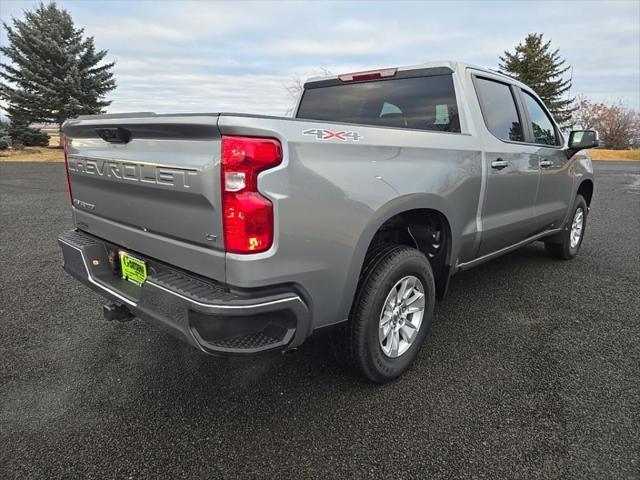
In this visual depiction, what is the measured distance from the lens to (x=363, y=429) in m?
2.26

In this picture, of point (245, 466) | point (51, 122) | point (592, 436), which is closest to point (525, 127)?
point (592, 436)

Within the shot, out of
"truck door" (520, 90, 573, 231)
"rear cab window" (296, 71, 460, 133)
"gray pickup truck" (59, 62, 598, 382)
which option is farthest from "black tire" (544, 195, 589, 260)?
"rear cab window" (296, 71, 460, 133)

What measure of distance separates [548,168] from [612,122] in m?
49.3

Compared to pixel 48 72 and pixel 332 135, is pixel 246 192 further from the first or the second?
pixel 48 72

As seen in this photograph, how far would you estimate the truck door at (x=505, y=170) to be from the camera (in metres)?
3.33

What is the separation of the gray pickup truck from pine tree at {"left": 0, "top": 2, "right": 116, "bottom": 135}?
90.1 ft

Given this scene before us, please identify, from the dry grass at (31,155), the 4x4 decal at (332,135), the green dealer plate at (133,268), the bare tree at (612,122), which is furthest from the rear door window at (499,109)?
the bare tree at (612,122)

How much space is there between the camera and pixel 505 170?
11.3 ft

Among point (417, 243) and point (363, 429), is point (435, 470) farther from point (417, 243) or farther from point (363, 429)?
point (417, 243)

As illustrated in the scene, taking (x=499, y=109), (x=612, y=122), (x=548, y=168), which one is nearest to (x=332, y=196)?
(x=499, y=109)

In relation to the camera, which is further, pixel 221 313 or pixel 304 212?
pixel 304 212

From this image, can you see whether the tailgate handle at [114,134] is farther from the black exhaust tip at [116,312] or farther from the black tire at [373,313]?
the black tire at [373,313]

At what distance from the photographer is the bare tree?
43312 millimetres

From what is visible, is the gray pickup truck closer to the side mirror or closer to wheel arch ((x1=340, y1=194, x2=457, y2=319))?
wheel arch ((x1=340, y1=194, x2=457, y2=319))
